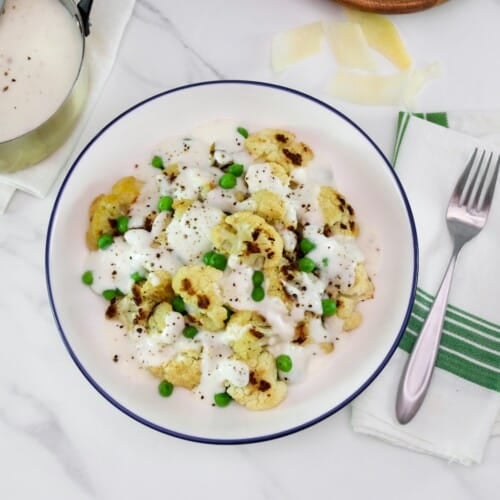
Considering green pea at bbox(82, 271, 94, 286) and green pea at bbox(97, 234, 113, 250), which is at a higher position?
green pea at bbox(97, 234, 113, 250)

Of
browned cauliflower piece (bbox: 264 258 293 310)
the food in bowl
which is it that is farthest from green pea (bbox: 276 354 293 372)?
browned cauliflower piece (bbox: 264 258 293 310)

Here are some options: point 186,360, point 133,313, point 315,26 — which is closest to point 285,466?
point 186,360

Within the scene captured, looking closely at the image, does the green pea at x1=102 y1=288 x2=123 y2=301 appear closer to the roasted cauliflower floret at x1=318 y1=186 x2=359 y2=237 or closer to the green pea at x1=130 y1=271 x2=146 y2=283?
the green pea at x1=130 y1=271 x2=146 y2=283

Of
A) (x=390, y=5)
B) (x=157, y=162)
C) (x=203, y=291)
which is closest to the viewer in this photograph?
(x=203, y=291)

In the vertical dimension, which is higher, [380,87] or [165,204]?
[380,87]

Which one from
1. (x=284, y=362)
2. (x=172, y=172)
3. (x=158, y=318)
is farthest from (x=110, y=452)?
(x=172, y=172)

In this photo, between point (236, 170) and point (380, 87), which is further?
point (380, 87)

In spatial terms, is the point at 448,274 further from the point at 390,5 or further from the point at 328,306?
the point at 390,5

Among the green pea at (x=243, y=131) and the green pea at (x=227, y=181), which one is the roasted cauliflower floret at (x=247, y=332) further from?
the green pea at (x=243, y=131)
